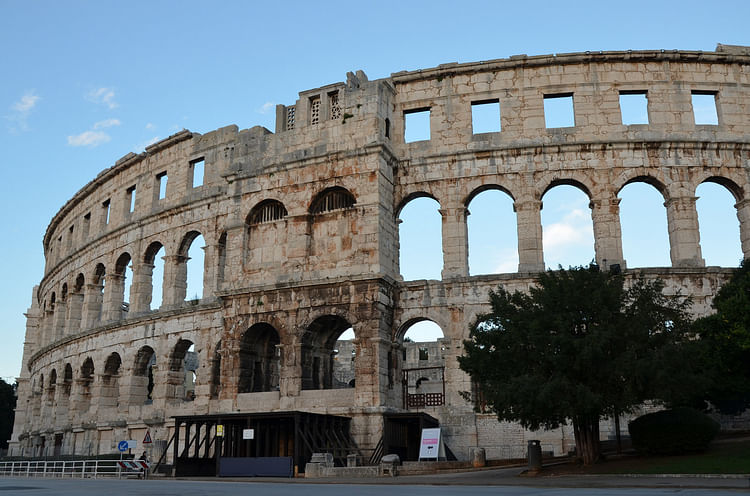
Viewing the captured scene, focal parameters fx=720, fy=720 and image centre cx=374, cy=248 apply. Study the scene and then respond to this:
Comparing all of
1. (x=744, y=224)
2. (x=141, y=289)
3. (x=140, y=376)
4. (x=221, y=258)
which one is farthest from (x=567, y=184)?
(x=140, y=376)

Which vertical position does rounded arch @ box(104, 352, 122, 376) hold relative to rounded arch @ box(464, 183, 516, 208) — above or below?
below

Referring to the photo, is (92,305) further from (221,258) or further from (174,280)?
(221,258)

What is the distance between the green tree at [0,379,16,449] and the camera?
6391cm

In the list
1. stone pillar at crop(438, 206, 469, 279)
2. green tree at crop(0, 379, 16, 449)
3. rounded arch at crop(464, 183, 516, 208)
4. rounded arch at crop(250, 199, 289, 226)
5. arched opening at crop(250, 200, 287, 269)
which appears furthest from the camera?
green tree at crop(0, 379, 16, 449)

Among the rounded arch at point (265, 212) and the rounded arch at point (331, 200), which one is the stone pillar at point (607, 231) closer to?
the rounded arch at point (331, 200)

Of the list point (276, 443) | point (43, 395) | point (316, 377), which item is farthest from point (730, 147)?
point (43, 395)

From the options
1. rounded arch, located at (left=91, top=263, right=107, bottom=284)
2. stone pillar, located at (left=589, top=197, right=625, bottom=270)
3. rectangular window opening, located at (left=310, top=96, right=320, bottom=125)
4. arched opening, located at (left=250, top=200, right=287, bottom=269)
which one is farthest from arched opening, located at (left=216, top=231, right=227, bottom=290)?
stone pillar, located at (left=589, top=197, right=625, bottom=270)

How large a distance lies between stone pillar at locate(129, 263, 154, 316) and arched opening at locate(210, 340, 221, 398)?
19.3 ft

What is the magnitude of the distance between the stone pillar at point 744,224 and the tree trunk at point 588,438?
11.3m

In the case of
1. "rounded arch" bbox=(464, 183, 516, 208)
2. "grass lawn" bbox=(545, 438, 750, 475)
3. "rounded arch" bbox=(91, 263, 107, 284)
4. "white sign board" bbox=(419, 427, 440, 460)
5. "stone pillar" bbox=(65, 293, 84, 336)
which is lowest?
"grass lawn" bbox=(545, 438, 750, 475)

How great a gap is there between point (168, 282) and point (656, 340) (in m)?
21.9

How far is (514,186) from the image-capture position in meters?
27.5

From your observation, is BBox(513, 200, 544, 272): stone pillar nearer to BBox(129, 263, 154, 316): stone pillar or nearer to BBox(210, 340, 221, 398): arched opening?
BBox(210, 340, 221, 398): arched opening

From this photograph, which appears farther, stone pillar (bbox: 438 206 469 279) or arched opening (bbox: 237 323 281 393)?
arched opening (bbox: 237 323 281 393)
